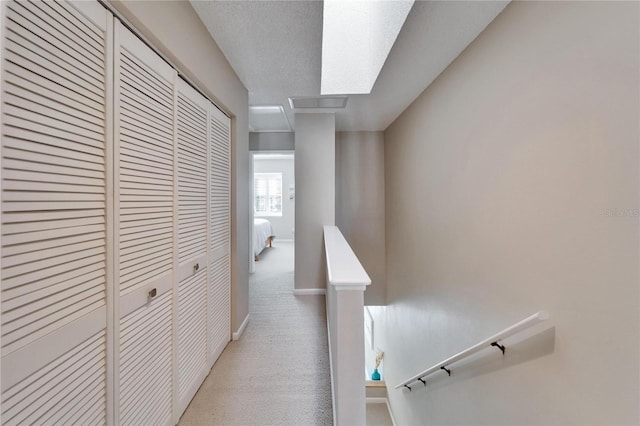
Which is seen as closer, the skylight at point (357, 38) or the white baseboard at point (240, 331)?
the skylight at point (357, 38)

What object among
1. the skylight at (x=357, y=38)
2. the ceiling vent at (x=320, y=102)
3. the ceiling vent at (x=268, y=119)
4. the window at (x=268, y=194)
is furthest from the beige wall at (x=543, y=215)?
the window at (x=268, y=194)

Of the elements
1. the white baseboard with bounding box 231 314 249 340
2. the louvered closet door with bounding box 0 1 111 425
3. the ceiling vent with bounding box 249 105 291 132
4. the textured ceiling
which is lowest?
the white baseboard with bounding box 231 314 249 340

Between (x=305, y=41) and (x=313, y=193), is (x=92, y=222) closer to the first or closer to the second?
(x=305, y=41)

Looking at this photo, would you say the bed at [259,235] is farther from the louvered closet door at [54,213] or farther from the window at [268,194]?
the louvered closet door at [54,213]

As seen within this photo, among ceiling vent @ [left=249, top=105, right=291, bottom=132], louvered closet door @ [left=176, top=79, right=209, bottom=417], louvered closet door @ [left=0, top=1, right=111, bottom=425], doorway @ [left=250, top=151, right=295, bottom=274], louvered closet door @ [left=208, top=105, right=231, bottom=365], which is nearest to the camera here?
louvered closet door @ [left=0, top=1, right=111, bottom=425]

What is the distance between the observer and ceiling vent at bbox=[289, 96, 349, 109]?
280 cm

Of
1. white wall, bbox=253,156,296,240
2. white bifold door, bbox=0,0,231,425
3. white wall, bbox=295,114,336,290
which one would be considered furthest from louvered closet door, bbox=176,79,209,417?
white wall, bbox=253,156,296,240

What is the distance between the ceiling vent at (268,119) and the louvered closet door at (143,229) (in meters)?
1.96

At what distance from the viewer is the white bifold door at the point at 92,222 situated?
67cm

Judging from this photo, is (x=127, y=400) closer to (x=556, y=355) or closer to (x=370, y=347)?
(x=556, y=355)

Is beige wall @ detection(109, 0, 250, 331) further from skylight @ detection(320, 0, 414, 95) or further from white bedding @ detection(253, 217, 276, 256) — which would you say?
white bedding @ detection(253, 217, 276, 256)

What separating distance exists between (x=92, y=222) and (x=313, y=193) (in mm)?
2618

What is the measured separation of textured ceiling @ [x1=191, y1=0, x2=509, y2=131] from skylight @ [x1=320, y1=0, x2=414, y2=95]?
7 cm

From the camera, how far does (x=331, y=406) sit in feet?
5.27
